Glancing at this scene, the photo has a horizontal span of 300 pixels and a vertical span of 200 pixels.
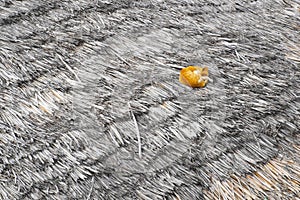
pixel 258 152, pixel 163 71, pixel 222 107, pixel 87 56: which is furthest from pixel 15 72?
pixel 258 152

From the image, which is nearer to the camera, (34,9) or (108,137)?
(108,137)

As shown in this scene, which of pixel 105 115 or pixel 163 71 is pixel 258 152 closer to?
pixel 163 71

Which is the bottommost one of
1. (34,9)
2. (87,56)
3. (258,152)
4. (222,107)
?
(258,152)

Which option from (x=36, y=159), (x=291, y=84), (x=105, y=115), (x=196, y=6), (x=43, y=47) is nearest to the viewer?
(x=36, y=159)

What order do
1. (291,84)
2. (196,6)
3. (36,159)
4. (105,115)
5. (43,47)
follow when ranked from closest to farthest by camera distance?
(36,159) < (105,115) < (43,47) < (291,84) < (196,6)

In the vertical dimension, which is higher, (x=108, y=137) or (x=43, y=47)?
(x=43, y=47)

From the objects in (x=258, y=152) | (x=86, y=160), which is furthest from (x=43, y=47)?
(x=258, y=152)
